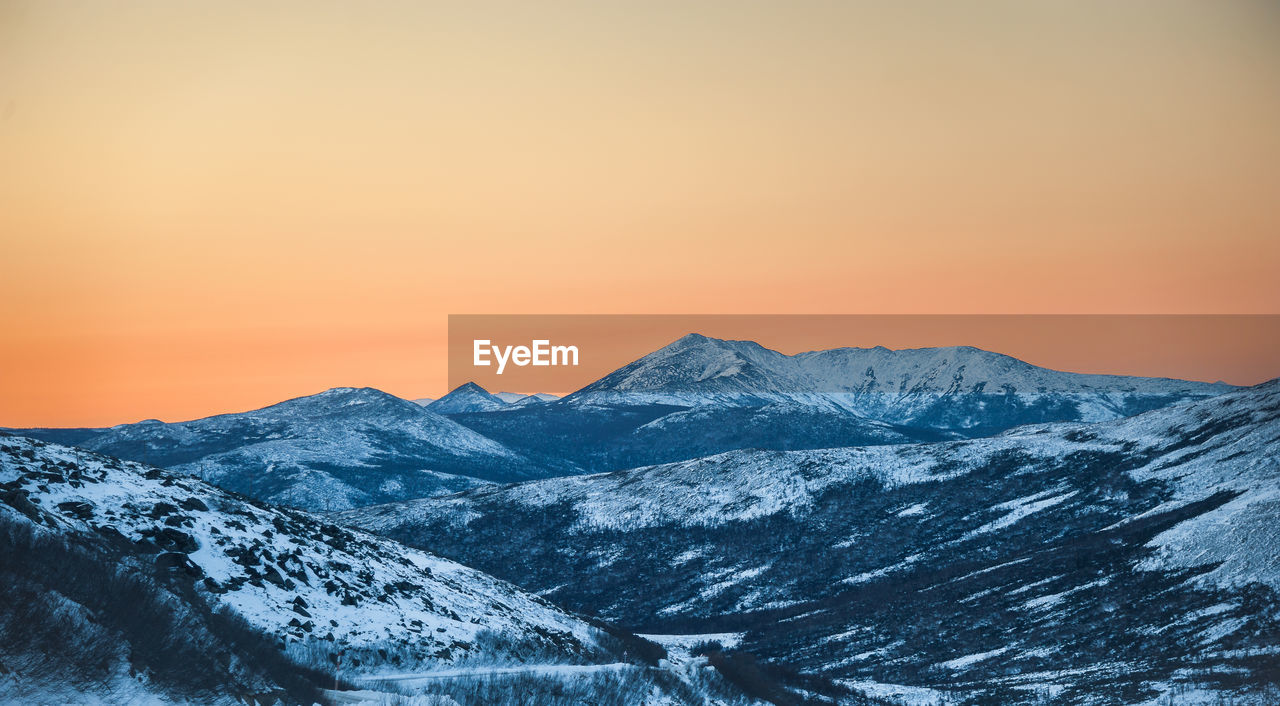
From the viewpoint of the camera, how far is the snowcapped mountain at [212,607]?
62.9 meters

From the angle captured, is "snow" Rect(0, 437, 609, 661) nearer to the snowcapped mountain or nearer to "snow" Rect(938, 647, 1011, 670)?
the snowcapped mountain

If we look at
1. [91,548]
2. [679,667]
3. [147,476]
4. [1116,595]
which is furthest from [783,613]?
[91,548]

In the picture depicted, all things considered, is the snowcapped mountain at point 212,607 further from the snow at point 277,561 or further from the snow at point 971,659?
the snow at point 971,659

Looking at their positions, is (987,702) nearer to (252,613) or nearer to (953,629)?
(953,629)

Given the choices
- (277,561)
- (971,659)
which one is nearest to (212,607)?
(277,561)

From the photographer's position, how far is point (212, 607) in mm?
80500

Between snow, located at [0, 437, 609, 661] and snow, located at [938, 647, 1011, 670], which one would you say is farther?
snow, located at [938, 647, 1011, 670]

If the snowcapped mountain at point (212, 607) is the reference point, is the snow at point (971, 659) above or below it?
below

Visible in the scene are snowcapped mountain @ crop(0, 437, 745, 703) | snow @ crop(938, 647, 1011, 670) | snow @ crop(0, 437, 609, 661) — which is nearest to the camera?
snowcapped mountain @ crop(0, 437, 745, 703)

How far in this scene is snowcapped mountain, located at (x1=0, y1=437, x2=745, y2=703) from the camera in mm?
62875

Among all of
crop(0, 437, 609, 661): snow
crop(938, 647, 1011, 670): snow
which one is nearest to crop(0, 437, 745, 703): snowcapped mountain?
crop(0, 437, 609, 661): snow

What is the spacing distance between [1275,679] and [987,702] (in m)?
24.8

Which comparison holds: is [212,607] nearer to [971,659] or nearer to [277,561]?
[277,561]

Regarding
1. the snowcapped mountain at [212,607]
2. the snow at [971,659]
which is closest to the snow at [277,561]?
the snowcapped mountain at [212,607]
